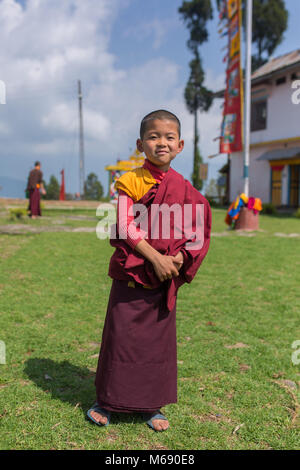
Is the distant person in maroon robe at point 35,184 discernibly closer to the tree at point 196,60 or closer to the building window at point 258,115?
the building window at point 258,115

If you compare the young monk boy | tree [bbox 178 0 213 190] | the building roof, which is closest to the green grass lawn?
the young monk boy

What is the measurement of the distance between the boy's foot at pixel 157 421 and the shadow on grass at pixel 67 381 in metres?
0.10

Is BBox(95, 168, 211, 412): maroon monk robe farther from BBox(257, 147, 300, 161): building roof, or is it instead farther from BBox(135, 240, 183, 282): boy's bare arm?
BBox(257, 147, 300, 161): building roof

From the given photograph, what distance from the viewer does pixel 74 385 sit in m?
2.92

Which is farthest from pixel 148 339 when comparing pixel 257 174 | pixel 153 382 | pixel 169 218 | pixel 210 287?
pixel 257 174

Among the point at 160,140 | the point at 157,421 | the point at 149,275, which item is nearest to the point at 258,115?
the point at 160,140

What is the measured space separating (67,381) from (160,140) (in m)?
1.81

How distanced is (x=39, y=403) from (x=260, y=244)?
24.0 ft

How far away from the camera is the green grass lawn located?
2.35 m

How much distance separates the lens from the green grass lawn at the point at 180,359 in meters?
2.35

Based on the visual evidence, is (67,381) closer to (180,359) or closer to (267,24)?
(180,359)

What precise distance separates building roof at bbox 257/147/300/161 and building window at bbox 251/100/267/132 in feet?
4.95

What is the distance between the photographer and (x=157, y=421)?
7.88 feet
